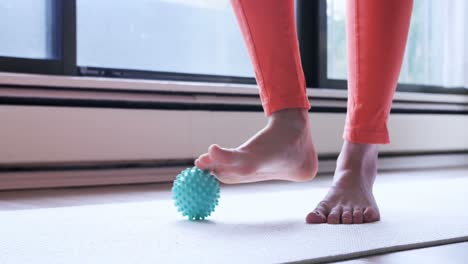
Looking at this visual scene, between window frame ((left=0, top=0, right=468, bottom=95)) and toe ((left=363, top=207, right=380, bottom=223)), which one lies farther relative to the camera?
window frame ((left=0, top=0, right=468, bottom=95))

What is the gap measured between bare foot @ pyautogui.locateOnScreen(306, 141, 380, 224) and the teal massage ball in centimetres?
19

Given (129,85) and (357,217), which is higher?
(129,85)

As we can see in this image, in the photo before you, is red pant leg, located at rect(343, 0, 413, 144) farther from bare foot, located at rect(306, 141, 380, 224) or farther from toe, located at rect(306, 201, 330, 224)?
toe, located at rect(306, 201, 330, 224)

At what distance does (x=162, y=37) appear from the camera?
7.88 feet

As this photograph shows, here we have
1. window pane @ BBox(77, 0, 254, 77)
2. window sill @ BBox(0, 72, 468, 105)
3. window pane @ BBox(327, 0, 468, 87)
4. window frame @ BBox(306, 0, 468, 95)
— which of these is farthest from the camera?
window pane @ BBox(327, 0, 468, 87)

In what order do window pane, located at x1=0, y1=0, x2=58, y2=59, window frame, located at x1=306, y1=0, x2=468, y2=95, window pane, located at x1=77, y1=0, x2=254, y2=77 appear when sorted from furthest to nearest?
1. window frame, located at x1=306, y1=0, x2=468, y2=95
2. window pane, located at x1=77, y1=0, x2=254, y2=77
3. window pane, located at x1=0, y1=0, x2=58, y2=59

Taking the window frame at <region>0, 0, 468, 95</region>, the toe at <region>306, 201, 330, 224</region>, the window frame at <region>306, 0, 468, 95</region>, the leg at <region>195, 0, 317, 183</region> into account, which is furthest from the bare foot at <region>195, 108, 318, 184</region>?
the window frame at <region>306, 0, 468, 95</region>

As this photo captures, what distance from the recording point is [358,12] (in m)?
1.15

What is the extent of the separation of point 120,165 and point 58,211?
851 millimetres

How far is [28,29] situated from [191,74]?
2.14ft

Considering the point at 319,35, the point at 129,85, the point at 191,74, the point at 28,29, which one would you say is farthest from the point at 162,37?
the point at 319,35

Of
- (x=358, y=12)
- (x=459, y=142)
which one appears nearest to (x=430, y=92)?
(x=459, y=142)

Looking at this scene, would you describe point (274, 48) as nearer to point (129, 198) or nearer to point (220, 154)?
point (220, 154)

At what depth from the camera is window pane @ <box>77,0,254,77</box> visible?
2.25 m
